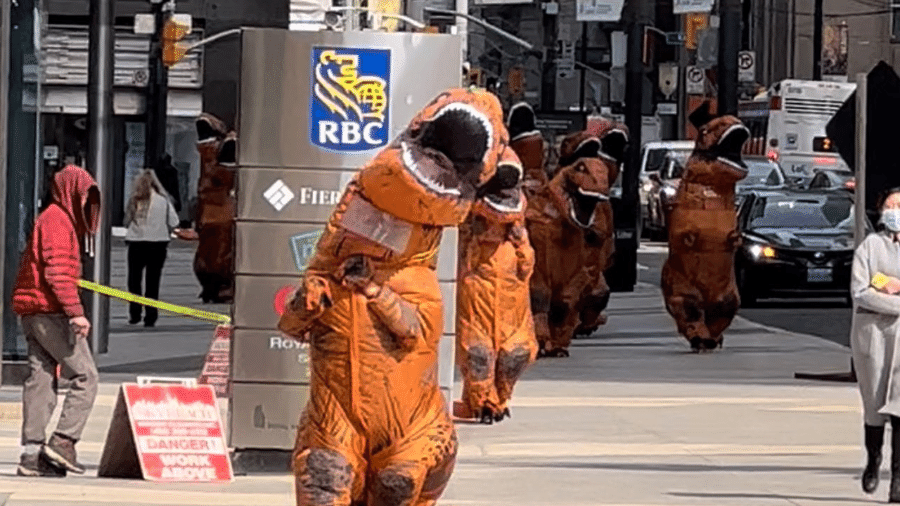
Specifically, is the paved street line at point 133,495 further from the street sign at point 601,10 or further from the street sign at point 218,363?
the street sign at point 601,10

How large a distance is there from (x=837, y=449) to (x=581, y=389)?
448 centimetres

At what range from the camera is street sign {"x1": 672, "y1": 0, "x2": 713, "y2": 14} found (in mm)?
44375

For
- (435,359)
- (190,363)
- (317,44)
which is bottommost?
(190,363)

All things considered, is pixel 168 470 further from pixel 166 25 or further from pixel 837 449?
pixel 166 25

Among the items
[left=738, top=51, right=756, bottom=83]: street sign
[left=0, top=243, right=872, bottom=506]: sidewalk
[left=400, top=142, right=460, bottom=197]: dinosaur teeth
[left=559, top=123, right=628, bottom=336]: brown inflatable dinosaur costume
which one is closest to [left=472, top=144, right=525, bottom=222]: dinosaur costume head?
[left=0, top=243, right=872, bottom=506]: sidewalk

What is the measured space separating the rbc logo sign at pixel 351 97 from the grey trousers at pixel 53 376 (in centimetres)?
187

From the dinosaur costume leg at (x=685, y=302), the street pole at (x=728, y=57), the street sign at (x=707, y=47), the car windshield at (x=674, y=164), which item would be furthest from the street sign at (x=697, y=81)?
the dinosaur costume leg at (x=685, y=302)

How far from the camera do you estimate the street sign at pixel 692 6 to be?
44.4 metres

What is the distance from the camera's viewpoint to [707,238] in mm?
23328

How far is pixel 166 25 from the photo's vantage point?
40312mm

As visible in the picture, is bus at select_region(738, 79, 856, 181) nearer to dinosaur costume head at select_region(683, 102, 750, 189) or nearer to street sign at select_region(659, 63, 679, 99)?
street sign at select_region(659, 63, 679, 99)

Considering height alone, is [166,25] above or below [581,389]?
above

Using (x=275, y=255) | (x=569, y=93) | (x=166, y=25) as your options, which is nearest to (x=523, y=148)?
(x=275, y=255)

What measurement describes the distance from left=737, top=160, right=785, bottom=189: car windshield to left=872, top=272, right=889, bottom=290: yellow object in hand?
2994 centimetres
